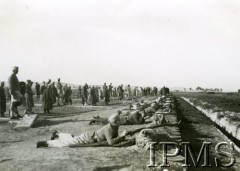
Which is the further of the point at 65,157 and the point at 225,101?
the point at 225,101

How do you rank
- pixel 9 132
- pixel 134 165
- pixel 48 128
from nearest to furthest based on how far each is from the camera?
pixel 134 165 < pixel 9 132 < pixel 48 128

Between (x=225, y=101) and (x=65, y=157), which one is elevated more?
(x=225, y=101)

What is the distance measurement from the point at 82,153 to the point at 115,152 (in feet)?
2.39

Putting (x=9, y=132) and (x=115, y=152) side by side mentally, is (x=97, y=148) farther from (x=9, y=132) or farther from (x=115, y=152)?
(x=9, y=132)

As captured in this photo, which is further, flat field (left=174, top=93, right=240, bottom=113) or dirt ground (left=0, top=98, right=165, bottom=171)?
flat field (left=174, top=93, right=240, bottom=113)

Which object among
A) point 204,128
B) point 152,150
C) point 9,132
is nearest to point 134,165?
point 152,150

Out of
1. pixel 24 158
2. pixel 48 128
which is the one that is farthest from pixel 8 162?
pixel 48 128

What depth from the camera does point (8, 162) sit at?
7.22 metres

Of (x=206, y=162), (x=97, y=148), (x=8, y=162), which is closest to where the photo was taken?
(x=8, y=162)

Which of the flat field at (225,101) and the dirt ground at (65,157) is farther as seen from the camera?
the flat field at (225,101)

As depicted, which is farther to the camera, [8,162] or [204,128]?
[204,128]

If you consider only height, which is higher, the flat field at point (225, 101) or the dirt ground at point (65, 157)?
the flat field at point (225, 101)

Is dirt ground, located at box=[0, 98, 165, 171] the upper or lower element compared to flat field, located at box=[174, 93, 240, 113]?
lower

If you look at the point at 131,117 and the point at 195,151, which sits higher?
the point at 131,117
